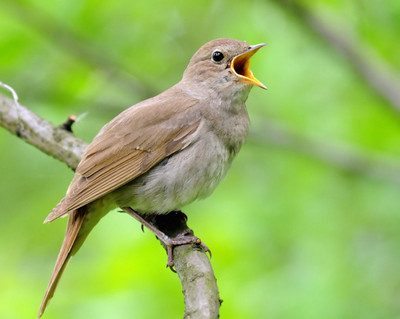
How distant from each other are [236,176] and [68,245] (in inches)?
138

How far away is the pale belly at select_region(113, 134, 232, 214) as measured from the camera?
5094 mm

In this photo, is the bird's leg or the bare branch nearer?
the bird's leg

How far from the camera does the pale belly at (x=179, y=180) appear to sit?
16.7 feet

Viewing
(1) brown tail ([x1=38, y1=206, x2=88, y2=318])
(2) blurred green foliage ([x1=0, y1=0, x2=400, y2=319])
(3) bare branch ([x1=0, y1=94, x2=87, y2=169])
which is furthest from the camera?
(2) blurred green foliage ([x1=0, y1=0, x2=400, y2=319])

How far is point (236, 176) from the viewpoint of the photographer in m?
8.24

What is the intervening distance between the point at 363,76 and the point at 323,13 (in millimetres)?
903

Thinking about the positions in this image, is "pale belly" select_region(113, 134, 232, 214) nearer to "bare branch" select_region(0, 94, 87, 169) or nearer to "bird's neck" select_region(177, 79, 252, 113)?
"bird's neck" select_region(177, 79, 252, 113)

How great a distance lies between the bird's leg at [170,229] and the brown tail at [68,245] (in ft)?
1.18

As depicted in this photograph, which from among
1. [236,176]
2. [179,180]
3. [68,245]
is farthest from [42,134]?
[236,176]

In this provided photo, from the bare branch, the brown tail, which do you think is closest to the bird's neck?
the bare branch

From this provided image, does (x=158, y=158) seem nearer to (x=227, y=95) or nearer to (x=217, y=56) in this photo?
(x=227, y=95)

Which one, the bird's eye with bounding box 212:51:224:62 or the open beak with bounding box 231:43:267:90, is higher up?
the bird's eye with bounding box 212:51:224:62

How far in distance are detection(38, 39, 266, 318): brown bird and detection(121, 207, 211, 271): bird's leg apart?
0.03 meters

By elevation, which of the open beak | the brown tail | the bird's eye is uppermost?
the bird's eye
